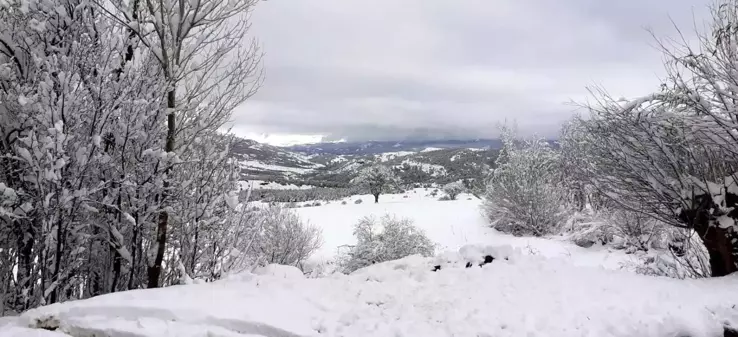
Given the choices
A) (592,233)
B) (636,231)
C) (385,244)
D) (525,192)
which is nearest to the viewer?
(636,231)

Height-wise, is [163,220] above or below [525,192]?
above

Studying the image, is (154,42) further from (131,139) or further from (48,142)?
(48,142)

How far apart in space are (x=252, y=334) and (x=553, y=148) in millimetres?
22642

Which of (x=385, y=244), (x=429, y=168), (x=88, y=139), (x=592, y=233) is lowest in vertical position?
(x=429, y=168)

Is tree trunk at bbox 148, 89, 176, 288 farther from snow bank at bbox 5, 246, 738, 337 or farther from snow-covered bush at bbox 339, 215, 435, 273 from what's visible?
snow-covered bush at bbox 339, 215, 435, 273

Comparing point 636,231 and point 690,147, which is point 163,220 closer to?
point 690,147

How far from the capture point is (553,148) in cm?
2391

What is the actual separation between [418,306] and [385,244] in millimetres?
10979

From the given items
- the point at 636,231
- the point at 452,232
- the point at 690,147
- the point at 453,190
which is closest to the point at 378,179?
the point at 453,190

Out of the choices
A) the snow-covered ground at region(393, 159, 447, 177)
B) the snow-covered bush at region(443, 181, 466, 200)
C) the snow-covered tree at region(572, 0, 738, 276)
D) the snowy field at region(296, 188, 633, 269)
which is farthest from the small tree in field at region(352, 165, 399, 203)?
the snow-covered tree at region(572, 0, 738, 276)

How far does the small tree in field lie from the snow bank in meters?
34.6

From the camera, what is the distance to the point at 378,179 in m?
42.5

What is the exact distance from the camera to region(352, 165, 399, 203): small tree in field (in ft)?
139

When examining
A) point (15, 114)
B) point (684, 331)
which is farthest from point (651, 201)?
A: point (15, 114)
